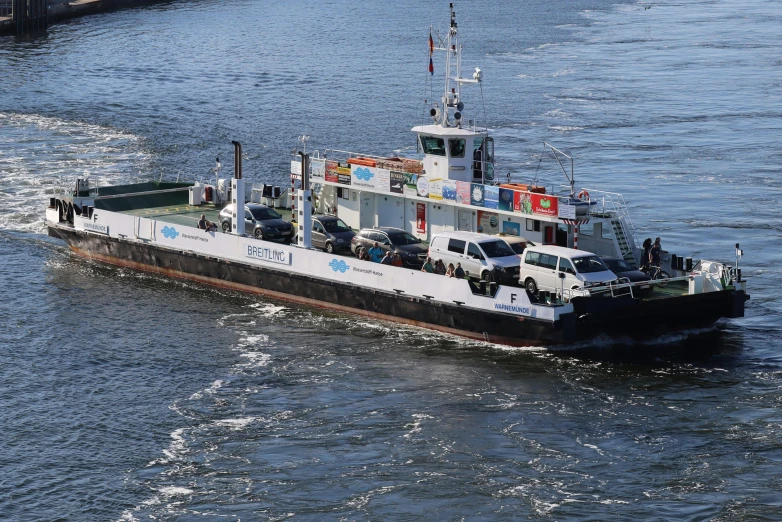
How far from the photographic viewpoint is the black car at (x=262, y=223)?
46469 mm

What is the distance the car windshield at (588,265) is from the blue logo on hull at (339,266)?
842cm

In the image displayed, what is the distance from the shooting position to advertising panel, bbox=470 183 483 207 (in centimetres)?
4244

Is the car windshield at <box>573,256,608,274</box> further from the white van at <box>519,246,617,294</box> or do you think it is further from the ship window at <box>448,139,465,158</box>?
the ship window at <box>448,139,465,158</box>

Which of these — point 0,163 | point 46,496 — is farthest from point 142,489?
point 0,163

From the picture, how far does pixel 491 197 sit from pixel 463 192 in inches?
48.1

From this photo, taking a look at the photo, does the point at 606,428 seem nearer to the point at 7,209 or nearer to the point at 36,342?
the point at 36,342

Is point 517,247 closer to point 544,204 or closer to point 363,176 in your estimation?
point 544,204

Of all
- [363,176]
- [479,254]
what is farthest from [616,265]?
[363,176]

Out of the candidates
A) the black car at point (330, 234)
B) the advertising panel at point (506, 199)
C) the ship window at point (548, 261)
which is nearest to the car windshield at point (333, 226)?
the black car at point (330, 234)

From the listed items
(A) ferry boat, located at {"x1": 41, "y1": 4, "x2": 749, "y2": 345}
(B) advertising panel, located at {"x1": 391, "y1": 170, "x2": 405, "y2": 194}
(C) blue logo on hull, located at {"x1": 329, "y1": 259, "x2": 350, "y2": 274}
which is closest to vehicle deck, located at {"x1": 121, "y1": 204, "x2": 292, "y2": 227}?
(A) ferry boat, located at {"x1": 41, "y1": 4, "x2": 749, "y2": 345}

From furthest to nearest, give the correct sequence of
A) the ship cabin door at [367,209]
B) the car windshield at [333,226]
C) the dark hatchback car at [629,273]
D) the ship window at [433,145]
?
the ship cabin door at [367,209] → the car windshield at [333,226] → the ship window at [433,145] → the dark hatchback car at [629,273]

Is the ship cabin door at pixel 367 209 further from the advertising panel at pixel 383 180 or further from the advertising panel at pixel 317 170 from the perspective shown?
the advertising panel at pixel 317 170

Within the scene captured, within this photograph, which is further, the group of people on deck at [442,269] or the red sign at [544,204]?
the red sign at [544,204]

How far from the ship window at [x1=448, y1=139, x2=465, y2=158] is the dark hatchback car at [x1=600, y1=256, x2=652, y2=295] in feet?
24.1
